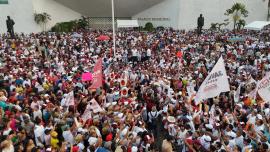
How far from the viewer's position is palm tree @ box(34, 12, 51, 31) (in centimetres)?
3525

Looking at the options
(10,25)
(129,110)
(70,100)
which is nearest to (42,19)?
(10,25)

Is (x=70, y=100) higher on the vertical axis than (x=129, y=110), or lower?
higher

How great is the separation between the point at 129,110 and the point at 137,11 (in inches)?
1278

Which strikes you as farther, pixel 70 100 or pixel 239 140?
pixel 70 100

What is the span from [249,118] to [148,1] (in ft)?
99.9

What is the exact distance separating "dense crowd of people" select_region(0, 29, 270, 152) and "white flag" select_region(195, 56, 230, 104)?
722mm

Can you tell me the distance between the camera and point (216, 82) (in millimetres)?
9180

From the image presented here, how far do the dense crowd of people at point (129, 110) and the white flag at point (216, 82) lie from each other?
722 mm

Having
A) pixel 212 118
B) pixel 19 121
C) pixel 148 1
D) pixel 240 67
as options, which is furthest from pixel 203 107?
pixel 148 1

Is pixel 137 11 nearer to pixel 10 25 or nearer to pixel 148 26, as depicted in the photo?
pixel 148 26

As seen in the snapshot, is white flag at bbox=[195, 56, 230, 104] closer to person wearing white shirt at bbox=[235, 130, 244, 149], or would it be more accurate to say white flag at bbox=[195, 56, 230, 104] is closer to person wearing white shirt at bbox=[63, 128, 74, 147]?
person wearing white shirt at bbox=[235, 130, 244, 149]

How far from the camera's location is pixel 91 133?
7965 millimetres

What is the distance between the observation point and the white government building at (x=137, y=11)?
34969mm

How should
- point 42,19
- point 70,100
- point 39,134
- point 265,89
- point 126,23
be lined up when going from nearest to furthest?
point 39,134, point 265,89, point 70,100, point 126,23, point 42,19
